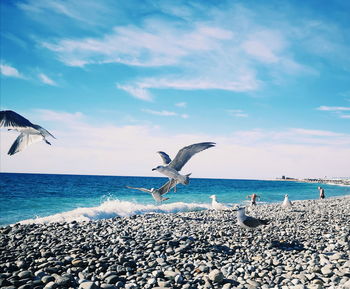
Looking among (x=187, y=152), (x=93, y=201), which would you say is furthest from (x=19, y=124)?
(x=93, y=201)

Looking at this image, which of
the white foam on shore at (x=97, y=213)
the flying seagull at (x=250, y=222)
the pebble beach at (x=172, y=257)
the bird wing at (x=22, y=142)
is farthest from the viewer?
the white foam on shore at (x=97, y=213)

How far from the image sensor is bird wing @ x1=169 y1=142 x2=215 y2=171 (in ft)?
26.0

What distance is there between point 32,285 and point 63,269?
0.88 meters

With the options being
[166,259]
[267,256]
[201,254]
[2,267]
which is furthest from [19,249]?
[267,256]

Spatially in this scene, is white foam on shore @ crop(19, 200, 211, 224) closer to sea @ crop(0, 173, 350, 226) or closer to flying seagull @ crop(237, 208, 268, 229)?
sea @ crop(0, 173, 350, 226)

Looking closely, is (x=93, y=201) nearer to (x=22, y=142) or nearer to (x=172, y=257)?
(x=22, y=142)

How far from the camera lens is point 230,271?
5.93 metres

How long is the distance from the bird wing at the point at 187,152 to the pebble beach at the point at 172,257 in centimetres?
202

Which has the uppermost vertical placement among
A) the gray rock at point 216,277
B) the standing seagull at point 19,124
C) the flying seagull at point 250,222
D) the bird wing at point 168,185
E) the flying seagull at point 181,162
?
the standing seagull at point 19,124

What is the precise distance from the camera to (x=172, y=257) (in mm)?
6680

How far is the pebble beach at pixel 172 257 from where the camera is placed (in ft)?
17.4

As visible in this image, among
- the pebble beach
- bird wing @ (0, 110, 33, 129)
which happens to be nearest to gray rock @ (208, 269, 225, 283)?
the pebble beach

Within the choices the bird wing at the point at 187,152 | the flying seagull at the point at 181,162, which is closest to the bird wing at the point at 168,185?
the flying seagull at the point at 181,162

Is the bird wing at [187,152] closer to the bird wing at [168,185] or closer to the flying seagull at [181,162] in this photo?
the flying seagull at [181,162]
